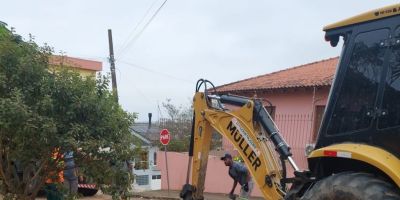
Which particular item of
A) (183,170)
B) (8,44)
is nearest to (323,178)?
(8,44)

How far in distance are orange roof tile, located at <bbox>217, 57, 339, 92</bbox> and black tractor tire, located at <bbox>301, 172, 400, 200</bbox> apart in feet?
38.1

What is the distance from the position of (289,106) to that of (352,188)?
13.7 metres

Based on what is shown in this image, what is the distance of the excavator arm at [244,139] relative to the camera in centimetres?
645

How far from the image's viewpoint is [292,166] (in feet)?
20.5

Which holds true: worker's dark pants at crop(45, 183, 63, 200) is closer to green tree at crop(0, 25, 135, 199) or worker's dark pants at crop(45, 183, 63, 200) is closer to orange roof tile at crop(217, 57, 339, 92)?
green tree at crop(0, 25, 135, 199)

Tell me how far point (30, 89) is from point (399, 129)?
479 cm

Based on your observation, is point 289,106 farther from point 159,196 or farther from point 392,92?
point 392,92

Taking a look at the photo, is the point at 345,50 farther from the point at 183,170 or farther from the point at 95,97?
the point at 183,170

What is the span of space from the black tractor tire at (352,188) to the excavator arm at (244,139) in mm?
1252

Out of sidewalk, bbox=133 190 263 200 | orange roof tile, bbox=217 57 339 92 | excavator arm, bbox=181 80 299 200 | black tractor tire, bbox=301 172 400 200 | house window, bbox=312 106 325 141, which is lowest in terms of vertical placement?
sidewalk, bbox=133 190 263 200

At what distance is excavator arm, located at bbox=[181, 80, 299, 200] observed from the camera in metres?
6.45

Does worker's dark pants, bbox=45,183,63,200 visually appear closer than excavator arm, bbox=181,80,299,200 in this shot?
No

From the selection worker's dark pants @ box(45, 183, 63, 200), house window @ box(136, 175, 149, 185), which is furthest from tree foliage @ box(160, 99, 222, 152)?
worker's dark pants @ box(45, 183, 63, 200)

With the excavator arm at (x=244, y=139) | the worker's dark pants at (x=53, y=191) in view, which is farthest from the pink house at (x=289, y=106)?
the excavator arm at (x=244, y=139)
